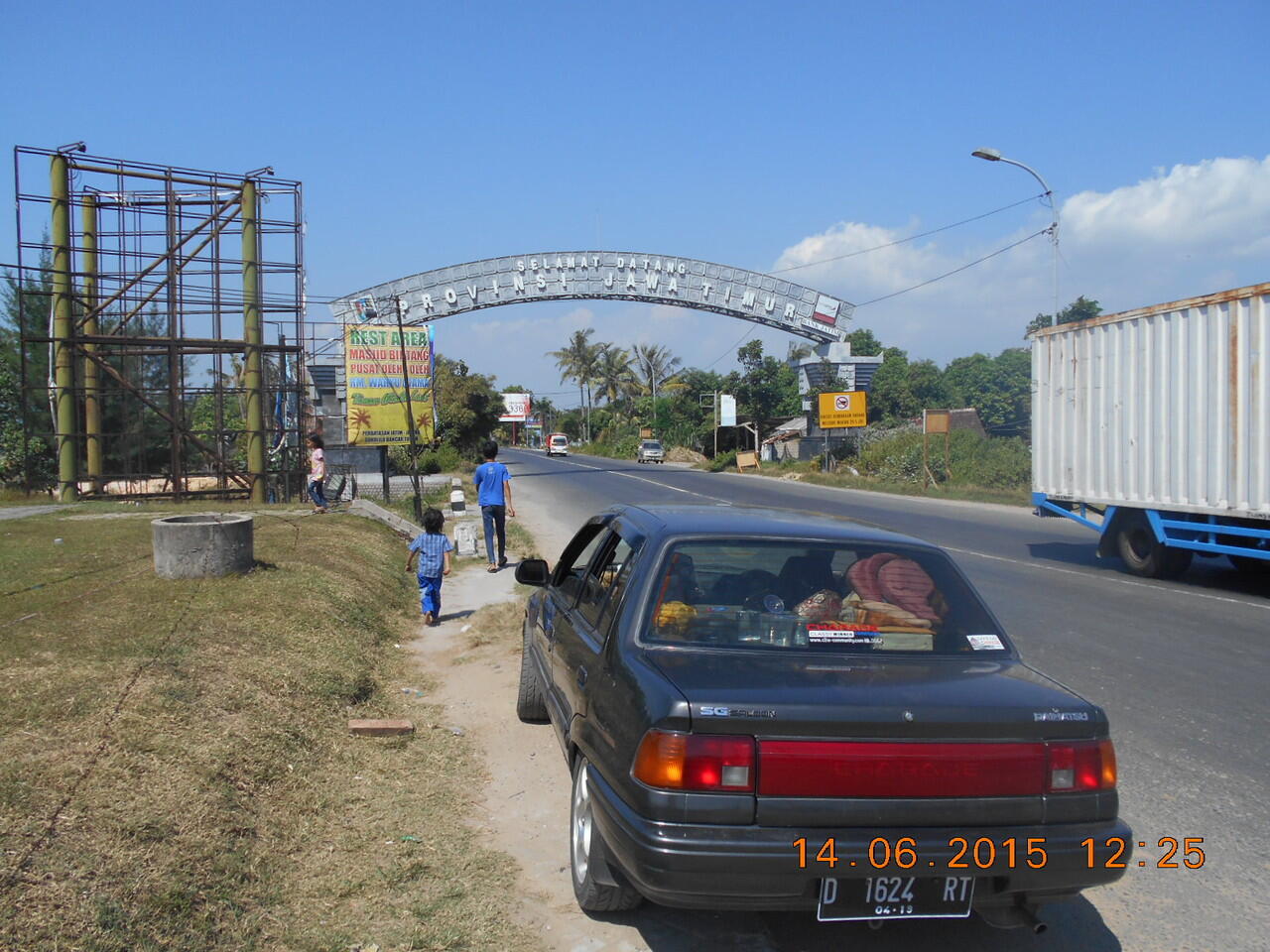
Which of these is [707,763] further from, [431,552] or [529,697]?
[431,552]

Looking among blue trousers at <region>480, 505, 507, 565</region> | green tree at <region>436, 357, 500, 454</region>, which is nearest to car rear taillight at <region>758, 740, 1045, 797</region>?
blue trousers at <region>480, 505, 507, 565</region>

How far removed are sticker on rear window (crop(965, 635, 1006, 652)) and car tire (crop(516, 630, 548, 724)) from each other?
9.54 feet

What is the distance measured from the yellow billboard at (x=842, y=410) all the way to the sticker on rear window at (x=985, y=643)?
1512 inches

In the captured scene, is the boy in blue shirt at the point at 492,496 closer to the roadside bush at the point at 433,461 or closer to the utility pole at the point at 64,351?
the utility pole at the point at 64,351

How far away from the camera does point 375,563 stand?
40.0 ft

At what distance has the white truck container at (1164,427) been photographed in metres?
11.5

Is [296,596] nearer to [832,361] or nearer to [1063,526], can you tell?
[1063,526]

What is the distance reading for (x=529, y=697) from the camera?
Answer: 6.29 m

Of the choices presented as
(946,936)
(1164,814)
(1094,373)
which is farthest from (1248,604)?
→ (946,936)

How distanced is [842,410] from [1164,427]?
2935 centimetres

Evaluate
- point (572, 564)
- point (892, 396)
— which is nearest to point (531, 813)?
point (572, 564)

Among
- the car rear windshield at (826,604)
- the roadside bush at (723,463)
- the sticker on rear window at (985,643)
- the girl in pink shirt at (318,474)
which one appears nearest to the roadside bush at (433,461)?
the roadside bush at (723,463)

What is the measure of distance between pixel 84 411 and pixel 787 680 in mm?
22545

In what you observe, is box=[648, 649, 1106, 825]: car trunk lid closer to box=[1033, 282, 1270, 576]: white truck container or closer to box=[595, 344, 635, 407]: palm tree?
box=[1033, 282, 1270, 576]: white truck container
